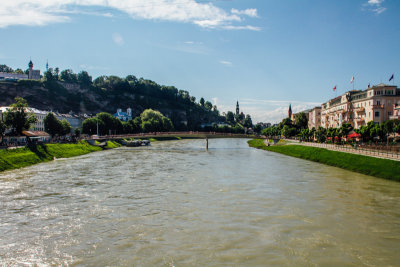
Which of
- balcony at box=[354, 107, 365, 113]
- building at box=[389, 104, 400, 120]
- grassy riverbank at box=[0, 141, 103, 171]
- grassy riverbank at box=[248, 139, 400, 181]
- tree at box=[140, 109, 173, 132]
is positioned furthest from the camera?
tree at box=[140, 109, 173, 132]

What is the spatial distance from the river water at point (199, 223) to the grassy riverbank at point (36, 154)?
12927mm

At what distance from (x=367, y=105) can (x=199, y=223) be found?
220 ft

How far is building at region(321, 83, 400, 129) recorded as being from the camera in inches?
2657

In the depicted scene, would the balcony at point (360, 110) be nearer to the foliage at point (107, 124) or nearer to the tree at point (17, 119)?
the tree at point (17, 119)

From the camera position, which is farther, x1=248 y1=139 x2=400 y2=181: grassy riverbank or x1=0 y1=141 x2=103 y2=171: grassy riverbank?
x1=0 y1=141 x2=103 y2=171: grassy riverbank

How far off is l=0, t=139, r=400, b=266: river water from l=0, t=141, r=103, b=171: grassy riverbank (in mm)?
12927

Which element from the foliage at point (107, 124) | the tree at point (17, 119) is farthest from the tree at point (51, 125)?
the foliage at point (107, 124)

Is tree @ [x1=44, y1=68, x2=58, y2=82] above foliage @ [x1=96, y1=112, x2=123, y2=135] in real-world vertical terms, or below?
above

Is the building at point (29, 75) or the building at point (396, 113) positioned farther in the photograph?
the building at point (29, 75)

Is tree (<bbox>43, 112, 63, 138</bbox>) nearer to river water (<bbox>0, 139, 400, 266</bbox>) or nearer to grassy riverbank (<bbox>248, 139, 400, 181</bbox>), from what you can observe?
river water (<bbox>0, 139, 400, 266</bbox>)

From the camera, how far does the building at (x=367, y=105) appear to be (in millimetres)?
67500

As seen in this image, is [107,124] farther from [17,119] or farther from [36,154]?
[36,154]

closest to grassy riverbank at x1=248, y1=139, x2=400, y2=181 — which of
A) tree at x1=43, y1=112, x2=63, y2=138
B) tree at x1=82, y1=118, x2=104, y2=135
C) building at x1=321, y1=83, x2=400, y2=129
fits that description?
building at x1=321, y1=83, x2=400, y2=129

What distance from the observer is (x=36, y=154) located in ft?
163
